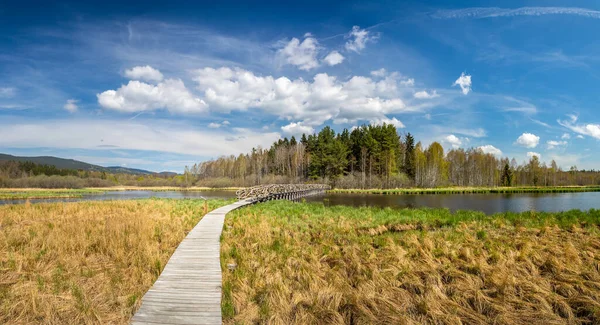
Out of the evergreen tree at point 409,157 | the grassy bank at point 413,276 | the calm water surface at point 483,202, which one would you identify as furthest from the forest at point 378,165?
the grassy bank at point 413,276

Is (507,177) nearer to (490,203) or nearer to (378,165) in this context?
(378,165)

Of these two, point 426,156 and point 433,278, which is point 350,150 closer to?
point 426,156

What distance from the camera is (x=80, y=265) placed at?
27.1 ft

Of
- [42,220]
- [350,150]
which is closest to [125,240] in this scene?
[42,220]

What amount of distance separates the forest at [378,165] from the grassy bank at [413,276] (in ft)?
159

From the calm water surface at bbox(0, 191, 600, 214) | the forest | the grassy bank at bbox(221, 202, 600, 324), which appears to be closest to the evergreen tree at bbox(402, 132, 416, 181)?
the forest

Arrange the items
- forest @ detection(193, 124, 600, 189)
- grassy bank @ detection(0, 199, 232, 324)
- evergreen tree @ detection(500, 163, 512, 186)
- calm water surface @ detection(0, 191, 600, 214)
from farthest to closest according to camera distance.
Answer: evergreen tree @ detection(500, 163, 512, 186) < forest @ detection(193, 124, 600, 189) < calm water surface @ detection(0, 191, 600, 214) < grassy bank @ detection(0, 199, 232, 324)

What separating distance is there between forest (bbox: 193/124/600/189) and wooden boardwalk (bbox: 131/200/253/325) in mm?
51703

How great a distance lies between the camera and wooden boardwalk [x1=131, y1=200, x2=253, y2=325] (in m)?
5.12

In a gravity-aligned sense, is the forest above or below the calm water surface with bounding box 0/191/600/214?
above

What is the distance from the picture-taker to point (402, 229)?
1327cm

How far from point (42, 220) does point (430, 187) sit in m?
60.1

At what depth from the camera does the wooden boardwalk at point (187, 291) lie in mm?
5121

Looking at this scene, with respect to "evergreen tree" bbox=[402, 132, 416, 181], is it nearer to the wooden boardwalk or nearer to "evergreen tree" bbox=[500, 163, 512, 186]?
"evergreen tree" bbox=[500, 163, 512, 186]
